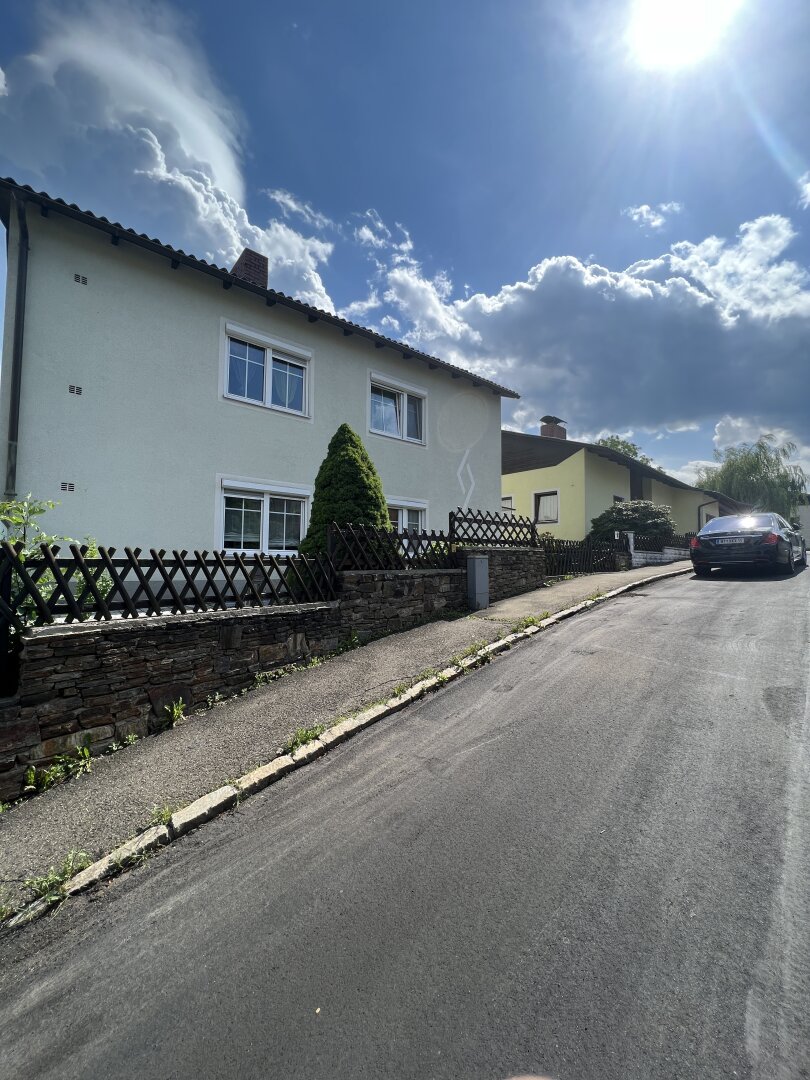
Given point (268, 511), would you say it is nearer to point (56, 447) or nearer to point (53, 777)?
point (56, 447)

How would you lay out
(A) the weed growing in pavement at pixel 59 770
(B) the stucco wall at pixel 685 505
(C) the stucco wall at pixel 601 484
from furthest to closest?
(B) the stucco wall at pixel 685 505, (C) the stucco wall at pixel 601 484, (A) the weed growing in pavement at pixel 59 770

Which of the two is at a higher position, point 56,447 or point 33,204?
point 33,204

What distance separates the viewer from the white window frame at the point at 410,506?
13.1 meters

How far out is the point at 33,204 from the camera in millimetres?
8055

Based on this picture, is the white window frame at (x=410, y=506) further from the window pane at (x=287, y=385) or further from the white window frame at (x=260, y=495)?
the window pane at (x=287, y=385)

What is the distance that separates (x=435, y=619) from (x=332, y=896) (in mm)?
5666

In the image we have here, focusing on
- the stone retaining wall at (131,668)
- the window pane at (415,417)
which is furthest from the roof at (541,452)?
the stone retaining wall at (131,668)

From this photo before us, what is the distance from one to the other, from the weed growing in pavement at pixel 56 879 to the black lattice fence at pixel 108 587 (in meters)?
1.94

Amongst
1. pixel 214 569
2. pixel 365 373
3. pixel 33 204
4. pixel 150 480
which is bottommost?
pixel 214 569

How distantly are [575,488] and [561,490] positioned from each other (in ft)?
2.56

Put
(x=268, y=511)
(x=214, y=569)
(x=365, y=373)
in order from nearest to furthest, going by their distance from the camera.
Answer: (x=214, y=569)
(x=268, y=511)
(x=365, y=373)

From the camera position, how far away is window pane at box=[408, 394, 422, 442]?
14.0m

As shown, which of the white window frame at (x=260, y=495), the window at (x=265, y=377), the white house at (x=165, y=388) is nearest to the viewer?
the white house at (x=165, y=388)

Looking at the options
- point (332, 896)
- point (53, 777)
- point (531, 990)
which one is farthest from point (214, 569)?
point (531, 990)
